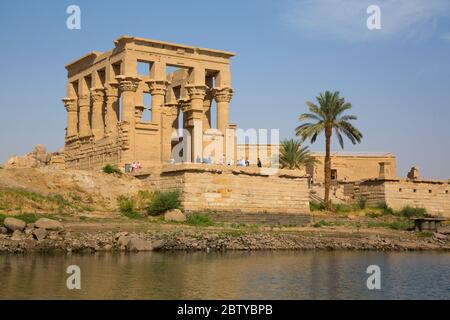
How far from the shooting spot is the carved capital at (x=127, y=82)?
3531 centimetres

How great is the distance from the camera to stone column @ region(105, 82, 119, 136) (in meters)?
37.5

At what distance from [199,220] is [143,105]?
1271 centimetres

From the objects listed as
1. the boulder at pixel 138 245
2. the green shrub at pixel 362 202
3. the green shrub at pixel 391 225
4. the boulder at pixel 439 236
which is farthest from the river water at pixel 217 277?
the green shrub at pixel 362 202

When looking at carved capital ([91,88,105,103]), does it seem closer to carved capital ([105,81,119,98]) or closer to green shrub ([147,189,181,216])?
carved capital ([105,81,119,98])

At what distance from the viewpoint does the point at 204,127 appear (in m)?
40.2

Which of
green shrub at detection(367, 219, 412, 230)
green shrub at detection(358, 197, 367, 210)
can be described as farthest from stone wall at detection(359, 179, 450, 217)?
green shrub at detection(367, 219, 412, 230)

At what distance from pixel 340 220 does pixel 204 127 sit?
1021cm

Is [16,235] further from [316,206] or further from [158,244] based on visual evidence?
[316,206]

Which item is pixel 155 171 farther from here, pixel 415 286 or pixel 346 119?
pixel 415 286

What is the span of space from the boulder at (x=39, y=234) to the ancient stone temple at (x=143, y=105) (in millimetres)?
12076

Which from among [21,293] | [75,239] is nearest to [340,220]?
[75,239]

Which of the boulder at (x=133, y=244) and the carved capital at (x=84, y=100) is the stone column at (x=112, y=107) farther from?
the boulder at (x=133, y=244)

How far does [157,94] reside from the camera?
3688cm

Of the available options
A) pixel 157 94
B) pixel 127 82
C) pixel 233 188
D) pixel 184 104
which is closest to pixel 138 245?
pixel 233 188
